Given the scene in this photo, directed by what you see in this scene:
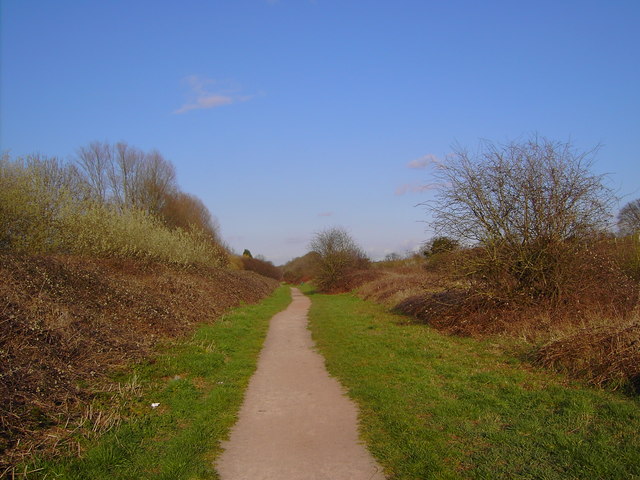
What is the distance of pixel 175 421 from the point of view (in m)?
6.09

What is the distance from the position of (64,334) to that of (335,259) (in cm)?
3607

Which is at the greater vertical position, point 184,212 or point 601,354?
point 184,212

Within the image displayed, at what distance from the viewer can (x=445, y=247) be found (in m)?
14.1

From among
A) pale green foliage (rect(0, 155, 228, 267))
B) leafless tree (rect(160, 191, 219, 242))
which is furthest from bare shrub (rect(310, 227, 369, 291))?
pale green foliage (rect(0, 155, 228, 267))

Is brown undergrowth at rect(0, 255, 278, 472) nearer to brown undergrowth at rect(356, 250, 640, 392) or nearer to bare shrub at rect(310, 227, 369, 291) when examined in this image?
brown undergrowth at rect(356, 250, 640, 392)

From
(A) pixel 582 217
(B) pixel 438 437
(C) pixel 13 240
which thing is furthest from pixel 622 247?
(C) pixel 13 240

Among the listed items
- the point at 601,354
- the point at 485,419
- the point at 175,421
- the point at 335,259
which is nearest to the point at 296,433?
the point at 175,421

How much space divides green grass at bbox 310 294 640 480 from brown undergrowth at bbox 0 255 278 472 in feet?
12.1

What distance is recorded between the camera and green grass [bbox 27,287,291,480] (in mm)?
4578

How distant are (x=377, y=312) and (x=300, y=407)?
1250 cm

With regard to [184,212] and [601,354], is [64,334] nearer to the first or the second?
[601,354]

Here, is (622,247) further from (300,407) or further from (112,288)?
(112,288)

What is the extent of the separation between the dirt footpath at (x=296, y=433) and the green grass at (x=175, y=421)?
256 mm

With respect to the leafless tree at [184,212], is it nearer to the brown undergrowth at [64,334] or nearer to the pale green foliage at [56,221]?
the pale green foliage at [56,221]
